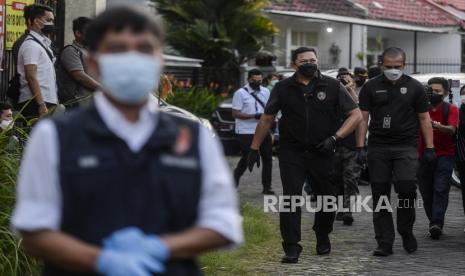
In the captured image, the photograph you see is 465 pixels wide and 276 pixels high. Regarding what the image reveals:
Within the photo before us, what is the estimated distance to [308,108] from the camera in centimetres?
966

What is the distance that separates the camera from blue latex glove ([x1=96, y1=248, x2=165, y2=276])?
3.12 meters

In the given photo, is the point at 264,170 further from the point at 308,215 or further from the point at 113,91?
the point at 113,91

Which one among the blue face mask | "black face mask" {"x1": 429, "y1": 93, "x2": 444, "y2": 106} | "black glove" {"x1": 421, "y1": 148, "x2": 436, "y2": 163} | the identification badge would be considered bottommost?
"black glove" {"x1": 421, "y1": 148, "x2": 436, "y2": 163}

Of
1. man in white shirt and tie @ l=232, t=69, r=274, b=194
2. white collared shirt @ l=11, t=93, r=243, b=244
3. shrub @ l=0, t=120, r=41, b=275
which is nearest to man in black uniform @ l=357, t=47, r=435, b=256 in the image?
shrub @ l=0, t=120, r=41, b=275

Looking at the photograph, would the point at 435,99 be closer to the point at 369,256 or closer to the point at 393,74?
the point at 393,74

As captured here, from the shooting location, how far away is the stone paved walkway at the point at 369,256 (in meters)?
9.23

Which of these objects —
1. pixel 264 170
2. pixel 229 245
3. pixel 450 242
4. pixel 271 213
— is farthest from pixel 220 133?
pixel 229 245

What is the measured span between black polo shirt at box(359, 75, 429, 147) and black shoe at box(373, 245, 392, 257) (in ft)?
3.24

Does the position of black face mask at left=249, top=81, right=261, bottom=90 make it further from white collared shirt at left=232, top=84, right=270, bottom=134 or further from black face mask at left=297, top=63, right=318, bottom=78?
black face mask at left=297, top=63, right=318, bottom=78

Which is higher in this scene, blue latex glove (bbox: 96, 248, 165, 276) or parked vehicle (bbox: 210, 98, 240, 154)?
blue latex glove (bbox: 96, 248, 165, 276)

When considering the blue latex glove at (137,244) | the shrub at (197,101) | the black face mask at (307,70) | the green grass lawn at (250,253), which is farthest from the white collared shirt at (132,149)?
the shrub at (197,101)

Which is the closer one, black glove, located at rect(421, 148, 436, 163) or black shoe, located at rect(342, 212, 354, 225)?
black glove, located at rect(421, 148, 436, 163)

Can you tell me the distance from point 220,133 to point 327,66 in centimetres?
1345

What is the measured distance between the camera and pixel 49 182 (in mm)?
3277
